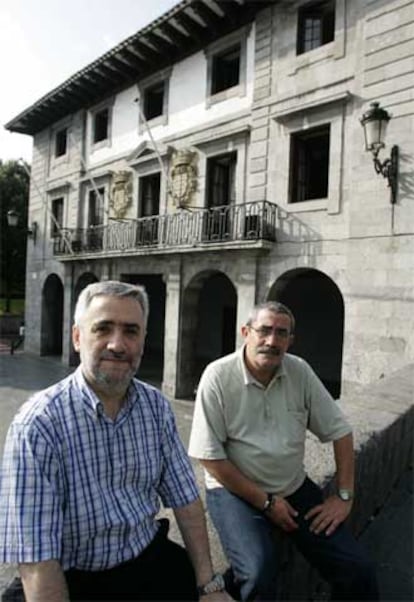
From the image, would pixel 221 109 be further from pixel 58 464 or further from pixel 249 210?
pixel 58 464

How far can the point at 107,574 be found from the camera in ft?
5.38

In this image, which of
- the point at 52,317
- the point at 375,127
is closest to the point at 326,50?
the point at 375,127

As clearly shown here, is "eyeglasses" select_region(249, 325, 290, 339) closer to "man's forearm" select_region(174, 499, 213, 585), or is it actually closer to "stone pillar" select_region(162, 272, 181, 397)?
"man's forearm" select_region(174, 499, 213, 585)

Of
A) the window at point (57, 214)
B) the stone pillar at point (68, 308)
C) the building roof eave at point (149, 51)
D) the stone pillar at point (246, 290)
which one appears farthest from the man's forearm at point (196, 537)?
the window at point (57, 214)

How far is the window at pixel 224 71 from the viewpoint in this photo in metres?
12.0

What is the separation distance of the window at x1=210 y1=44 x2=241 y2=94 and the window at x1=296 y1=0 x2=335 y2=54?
2.09 meters

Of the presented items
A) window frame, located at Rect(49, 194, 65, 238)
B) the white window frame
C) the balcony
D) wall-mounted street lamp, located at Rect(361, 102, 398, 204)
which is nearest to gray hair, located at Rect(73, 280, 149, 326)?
wall-mounted street lamp, located at Rect(361, 102, 398, 204)

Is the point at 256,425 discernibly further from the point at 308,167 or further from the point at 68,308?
the point at 68,308

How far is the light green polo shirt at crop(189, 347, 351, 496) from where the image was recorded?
2359 millimetres

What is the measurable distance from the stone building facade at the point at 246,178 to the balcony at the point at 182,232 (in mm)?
49

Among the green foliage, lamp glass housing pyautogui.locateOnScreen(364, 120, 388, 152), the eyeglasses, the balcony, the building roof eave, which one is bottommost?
the green foliage

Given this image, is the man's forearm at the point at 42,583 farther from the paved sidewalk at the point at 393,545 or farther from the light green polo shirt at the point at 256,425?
the light green polo shirt at the point at 256,425

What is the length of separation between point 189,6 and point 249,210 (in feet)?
16.8

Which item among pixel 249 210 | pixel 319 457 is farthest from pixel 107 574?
pixel 249 210
